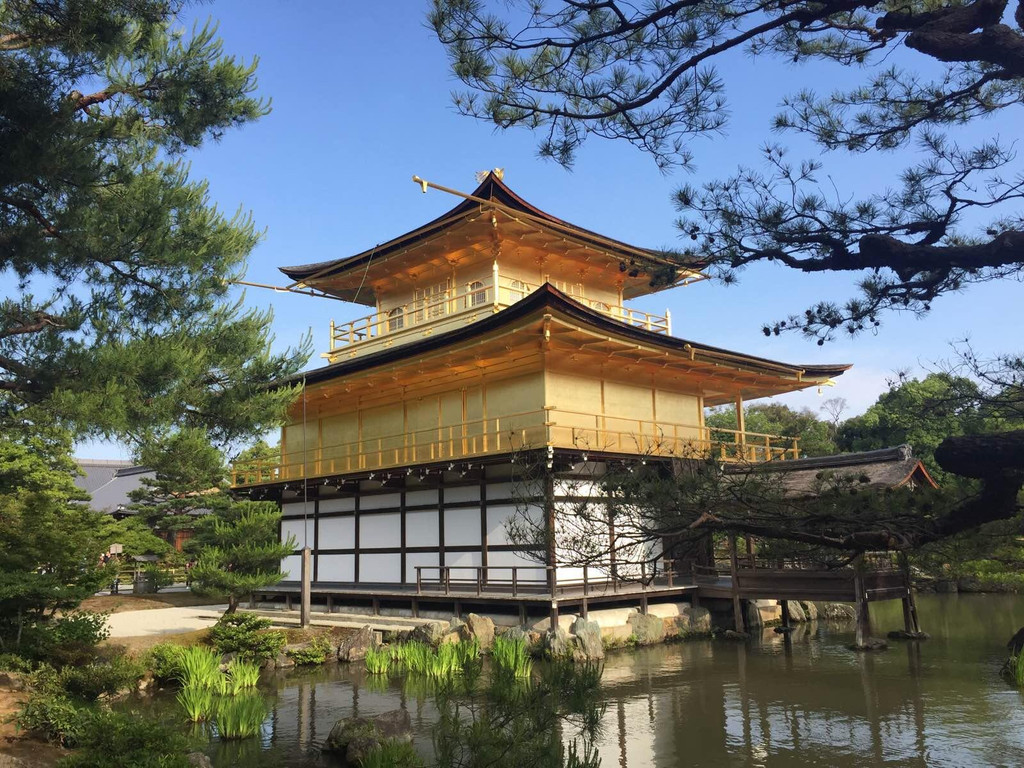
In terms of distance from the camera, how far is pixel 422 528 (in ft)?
61.6

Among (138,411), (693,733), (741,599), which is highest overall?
(138,411)

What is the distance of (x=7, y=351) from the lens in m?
7.62

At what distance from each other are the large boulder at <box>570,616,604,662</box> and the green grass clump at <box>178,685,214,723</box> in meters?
6.24

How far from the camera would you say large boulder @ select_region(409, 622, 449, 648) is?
14.1 meters

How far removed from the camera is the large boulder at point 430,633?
1407 centimetres

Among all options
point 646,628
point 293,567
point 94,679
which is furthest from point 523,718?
point 293,567

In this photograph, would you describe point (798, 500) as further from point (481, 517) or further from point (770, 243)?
point (481, 517)

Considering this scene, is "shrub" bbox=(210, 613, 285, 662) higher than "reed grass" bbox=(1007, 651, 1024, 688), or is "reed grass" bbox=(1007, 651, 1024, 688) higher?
"shrub" bbox=(210, 613, 285, 662)

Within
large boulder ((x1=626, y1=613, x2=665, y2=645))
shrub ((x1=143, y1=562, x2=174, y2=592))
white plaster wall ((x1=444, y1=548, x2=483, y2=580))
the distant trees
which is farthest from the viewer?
shrub ((x1=143, y1=562, x2=174, y2=592))

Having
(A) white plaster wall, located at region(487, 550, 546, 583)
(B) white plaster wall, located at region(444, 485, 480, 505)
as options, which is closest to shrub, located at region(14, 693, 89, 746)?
(A) white plaster wall, located at region(487, 550, 546, 583)

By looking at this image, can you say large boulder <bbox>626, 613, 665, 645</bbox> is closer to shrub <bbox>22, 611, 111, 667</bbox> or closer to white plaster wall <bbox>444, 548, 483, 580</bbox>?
white plaster wall <bbox>444, 548, 483, 580</bbox>

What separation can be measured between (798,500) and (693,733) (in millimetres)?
5061

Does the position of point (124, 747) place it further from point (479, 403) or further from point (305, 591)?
point (479, 403)

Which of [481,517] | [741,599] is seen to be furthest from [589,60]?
[741,599]
